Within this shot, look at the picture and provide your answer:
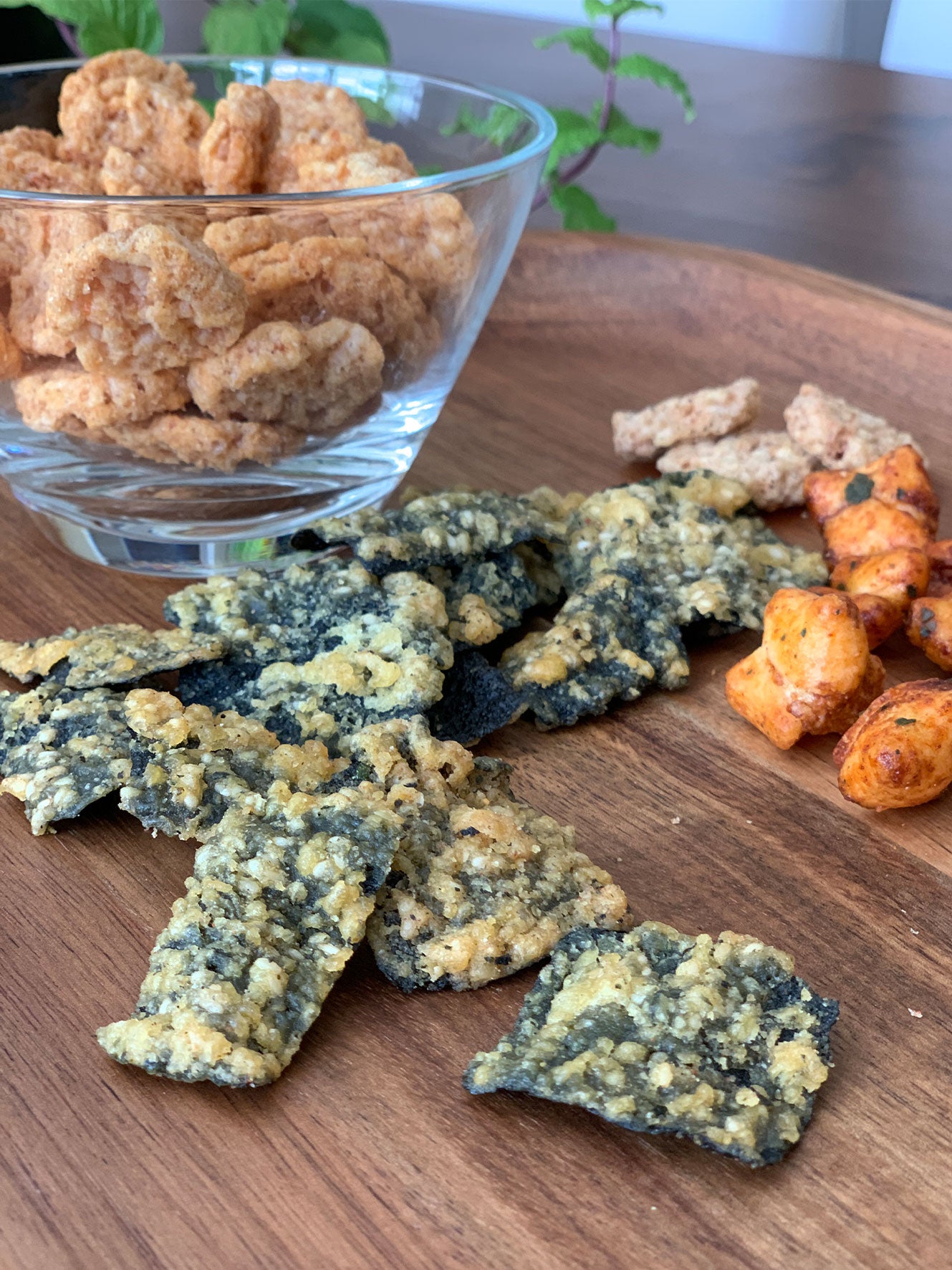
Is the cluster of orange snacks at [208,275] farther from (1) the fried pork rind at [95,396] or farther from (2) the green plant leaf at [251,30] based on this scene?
(2) the green plant leaf at [251,30]

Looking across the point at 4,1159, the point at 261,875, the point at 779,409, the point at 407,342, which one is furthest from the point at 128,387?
the point at 779,409

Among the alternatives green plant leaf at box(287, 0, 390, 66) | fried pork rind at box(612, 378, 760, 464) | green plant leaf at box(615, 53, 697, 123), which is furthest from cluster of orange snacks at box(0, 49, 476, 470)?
green plant leaf at box(287, 0, 390, 66)

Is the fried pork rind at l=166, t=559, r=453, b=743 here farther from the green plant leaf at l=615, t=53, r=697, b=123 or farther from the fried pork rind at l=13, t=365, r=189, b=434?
the green plant leaf at l=615, t=53, r=697, b=123

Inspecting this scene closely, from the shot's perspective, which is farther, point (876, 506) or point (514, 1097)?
point (876, 506)

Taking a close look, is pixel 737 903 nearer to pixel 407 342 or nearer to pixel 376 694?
pixel 376 694

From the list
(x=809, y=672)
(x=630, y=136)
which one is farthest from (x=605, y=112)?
(x=809, y=672)

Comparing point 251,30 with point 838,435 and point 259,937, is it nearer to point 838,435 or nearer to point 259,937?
point 838,435
